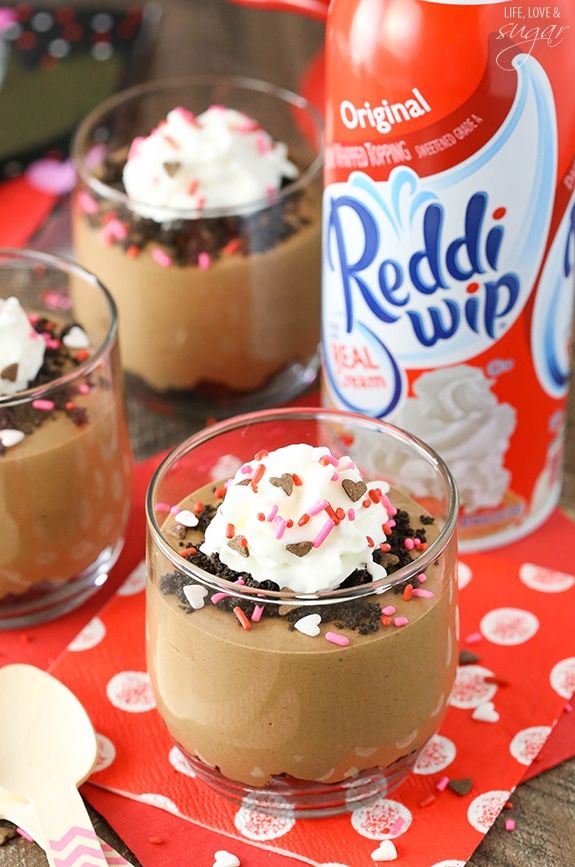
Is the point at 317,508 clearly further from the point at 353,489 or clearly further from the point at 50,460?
the point at 50,460

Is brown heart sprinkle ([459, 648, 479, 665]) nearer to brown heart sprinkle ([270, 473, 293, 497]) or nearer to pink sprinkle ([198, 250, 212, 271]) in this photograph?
brown heart sprinkle ([270, 473, 293, 497])

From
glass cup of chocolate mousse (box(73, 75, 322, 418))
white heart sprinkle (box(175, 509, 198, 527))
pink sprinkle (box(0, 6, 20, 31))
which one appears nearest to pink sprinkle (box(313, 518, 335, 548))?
white heart sprinkle (box(175, 509, 198, 527))

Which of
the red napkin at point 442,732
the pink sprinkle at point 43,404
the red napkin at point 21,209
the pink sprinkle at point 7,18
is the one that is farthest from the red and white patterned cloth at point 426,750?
the pink sprinkle at point 7,18

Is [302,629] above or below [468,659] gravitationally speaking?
above

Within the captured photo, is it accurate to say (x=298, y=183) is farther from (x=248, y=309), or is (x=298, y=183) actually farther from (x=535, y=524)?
(x=535, y=524)

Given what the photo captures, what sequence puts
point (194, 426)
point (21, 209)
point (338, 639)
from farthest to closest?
point (21, 209) → point (194, 426) → point (338, 639)

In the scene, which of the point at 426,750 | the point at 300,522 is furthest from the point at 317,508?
the point at 426,750

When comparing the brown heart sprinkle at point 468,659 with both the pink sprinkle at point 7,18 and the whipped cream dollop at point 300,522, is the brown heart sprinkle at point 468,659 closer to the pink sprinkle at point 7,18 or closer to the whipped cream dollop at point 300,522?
the whipped cream dollop at point 300,522

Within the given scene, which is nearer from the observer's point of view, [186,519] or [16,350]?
[186,519]
